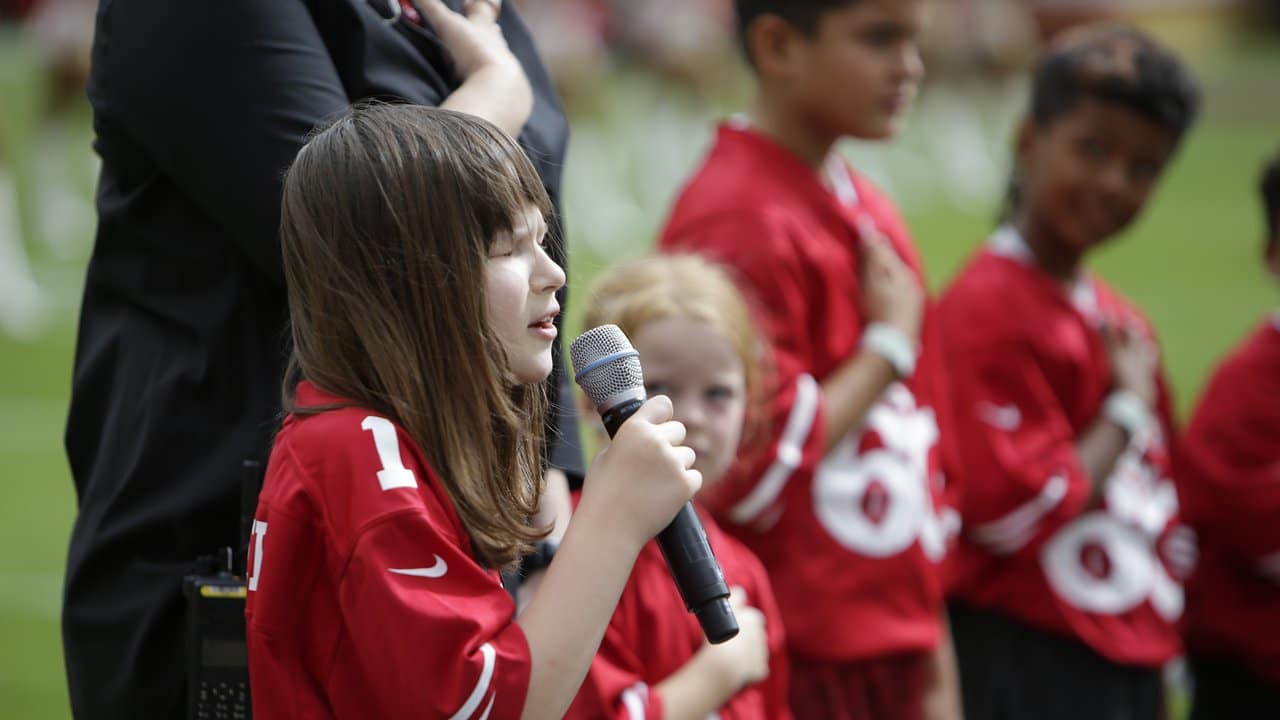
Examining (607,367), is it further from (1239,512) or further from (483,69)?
(1239,512)

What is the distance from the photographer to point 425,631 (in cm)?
150

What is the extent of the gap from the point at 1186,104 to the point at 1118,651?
1258mm

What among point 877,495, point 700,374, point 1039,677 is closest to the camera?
point 700,374

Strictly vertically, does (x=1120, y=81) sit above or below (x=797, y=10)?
below

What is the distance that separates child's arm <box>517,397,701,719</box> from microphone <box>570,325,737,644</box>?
0.06m

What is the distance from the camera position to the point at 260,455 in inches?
72.4

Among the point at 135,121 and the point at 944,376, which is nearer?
the point at 135,121

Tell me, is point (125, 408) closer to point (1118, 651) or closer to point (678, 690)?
point (678, 690)

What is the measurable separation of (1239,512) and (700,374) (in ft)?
5.50

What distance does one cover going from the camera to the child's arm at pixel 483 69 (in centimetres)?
188

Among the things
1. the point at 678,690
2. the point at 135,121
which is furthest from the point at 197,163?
the point at 678,690

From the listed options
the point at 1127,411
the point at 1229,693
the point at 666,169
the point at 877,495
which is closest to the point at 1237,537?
the point at 1229,693

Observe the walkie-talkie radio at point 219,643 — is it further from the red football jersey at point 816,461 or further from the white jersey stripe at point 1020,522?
the white jersey stripe at point 1020,522

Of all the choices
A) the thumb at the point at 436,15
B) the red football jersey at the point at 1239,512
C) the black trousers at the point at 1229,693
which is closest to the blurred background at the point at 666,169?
the thumb at the point at 436,15
